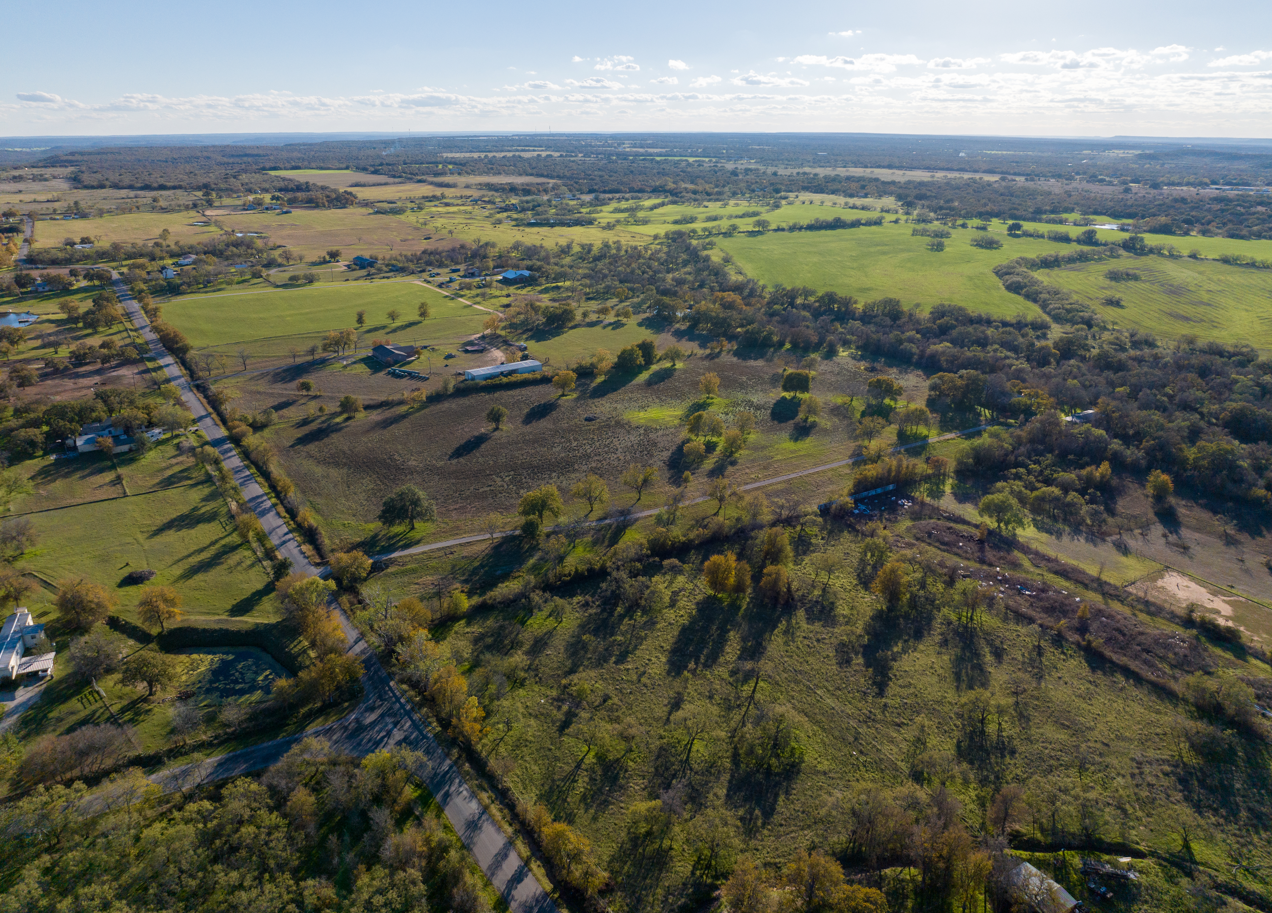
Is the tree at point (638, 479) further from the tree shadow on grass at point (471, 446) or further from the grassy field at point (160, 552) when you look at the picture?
the grassy field at point (160, 552)

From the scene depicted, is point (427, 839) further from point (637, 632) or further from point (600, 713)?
point (637, 632)

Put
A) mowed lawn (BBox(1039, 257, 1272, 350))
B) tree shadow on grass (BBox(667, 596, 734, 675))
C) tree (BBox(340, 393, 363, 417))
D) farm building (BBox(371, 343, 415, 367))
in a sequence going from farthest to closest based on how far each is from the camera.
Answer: mowed lawn (BBox(1039, 257, 1272, 350)), farm building (BBox(371, 343, 415, 367)), tree (BBox(340, 393, 363, 417)), tree shadow on grass (BBox(667, 596, 734, 675))

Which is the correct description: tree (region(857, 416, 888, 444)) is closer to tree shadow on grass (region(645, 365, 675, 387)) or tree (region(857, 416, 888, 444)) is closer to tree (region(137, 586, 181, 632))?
tree shadow on grass (region(645, 365, 675, 387))

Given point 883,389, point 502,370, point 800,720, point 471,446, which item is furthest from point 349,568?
point 883,389

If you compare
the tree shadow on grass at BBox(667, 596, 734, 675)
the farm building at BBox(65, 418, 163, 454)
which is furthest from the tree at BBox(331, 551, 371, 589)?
the farm building at BBox(65, 418, 163, 454)

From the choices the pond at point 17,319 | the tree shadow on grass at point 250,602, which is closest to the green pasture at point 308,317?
the pond at point 17,319

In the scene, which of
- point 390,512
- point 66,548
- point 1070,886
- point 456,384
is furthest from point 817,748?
point 456,384
